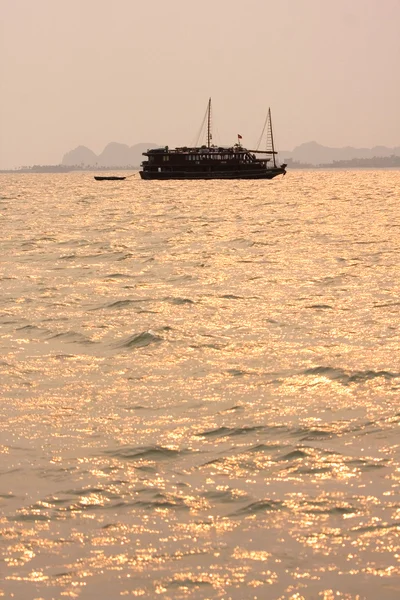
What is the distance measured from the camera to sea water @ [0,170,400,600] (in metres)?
7.01

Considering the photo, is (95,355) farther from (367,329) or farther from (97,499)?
(97,499)

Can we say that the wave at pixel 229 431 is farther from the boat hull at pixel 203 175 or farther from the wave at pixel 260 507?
the boat hull at pixel 203 175

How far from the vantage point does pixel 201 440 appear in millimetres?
10203

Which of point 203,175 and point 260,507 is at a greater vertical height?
point 260,507

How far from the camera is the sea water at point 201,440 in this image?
701 centimetres

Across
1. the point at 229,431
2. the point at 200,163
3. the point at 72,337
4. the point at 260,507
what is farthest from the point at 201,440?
the point at 200,163

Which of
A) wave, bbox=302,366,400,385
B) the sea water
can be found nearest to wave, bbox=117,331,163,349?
the sea water

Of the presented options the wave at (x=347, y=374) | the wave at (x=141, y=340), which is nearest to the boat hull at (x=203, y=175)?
the wave at (x=141, y=340)

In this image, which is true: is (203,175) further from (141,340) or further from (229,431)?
(229,431)

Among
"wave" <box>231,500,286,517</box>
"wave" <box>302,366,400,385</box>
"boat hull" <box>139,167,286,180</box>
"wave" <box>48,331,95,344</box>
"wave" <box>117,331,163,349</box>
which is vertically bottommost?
"boat hull" <box>139,167,286,180</box>

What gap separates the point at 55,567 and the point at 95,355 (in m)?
7.69

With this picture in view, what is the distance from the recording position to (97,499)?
27.5ft

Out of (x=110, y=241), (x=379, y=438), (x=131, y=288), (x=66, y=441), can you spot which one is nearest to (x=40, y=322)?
(x=131, y=288)

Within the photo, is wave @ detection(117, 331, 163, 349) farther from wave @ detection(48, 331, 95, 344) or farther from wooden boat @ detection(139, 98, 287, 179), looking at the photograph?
wooden boat @ detection(139, 98, 287, 179)
